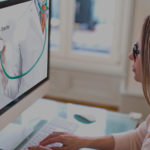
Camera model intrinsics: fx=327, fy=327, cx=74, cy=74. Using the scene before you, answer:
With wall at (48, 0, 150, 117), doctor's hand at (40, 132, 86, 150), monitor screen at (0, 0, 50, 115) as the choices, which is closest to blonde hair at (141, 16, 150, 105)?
doctor's hand at (40, 132, 86, 150)

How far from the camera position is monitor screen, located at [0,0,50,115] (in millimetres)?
1223

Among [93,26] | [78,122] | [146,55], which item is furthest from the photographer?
[93,26]

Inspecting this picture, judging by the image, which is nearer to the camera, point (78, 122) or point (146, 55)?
point (146, 55)

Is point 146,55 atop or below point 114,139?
atop

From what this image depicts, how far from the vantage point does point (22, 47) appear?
1343 millimetres

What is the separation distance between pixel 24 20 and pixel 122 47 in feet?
5.81

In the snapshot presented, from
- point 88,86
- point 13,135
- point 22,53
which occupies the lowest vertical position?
point 88,86

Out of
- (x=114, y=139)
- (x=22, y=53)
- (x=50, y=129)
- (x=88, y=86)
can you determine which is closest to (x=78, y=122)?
(x=50, y=129)

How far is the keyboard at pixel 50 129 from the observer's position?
4.68 ft

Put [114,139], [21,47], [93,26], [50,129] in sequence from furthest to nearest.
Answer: [93,26], [50,129], [114,139], [21,47]

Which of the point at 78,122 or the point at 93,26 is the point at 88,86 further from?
the point at 78,122

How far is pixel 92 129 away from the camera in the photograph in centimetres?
163

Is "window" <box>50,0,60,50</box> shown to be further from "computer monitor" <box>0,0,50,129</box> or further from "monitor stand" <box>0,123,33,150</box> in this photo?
"monitor stand" <box>0,123,33,150</box>

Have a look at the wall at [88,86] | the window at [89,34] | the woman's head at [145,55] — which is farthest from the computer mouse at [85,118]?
the window at [89,34]
